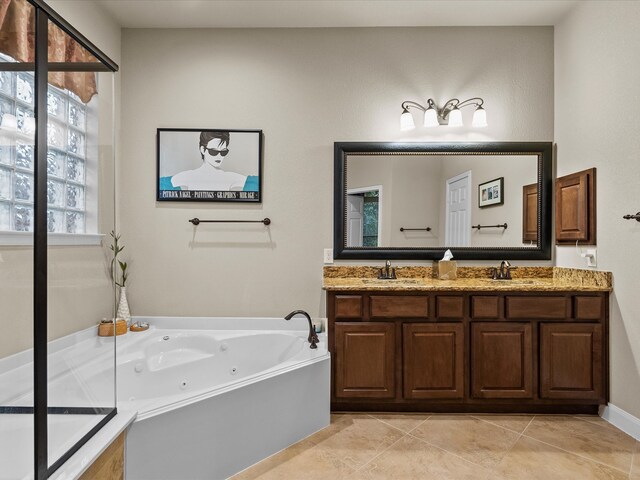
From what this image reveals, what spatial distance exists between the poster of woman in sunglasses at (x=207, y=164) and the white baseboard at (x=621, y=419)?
2744 millimetres

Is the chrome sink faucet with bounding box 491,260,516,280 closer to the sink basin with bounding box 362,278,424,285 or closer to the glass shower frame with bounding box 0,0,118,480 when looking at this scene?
the sink basin with bounding box 362,278,424,285

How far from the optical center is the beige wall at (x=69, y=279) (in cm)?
141

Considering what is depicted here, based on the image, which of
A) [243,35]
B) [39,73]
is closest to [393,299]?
[39,73]

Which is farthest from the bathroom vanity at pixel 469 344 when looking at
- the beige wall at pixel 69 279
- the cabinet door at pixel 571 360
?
the beige wall at pixel 69 279

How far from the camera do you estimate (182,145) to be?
9.58 ft

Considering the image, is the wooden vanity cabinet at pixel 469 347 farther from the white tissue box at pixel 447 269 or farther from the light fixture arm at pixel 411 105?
the light fixture arm at pixel 411 105

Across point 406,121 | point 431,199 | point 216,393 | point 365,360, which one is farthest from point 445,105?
point 216,393

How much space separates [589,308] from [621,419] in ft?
2.18

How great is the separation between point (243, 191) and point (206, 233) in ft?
1.44

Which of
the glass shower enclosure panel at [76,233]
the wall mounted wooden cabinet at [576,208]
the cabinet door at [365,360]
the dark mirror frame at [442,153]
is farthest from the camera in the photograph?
the dark mirror frame at [442,153]

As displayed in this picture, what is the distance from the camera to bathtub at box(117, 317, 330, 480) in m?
1.61

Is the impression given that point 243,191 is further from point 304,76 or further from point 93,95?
point 93,95

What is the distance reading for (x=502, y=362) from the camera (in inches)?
94.7

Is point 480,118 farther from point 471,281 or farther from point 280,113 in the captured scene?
point 280,113
